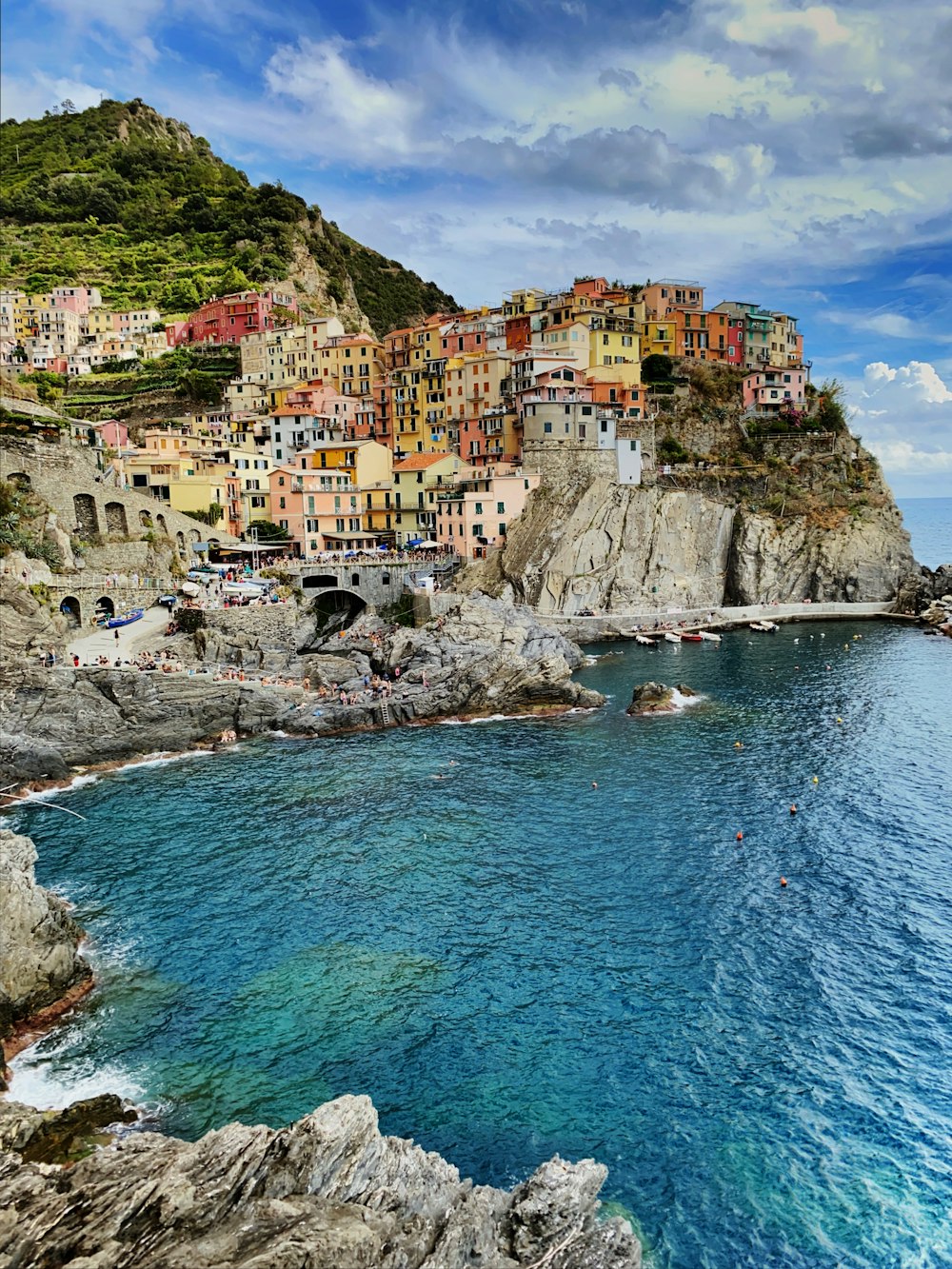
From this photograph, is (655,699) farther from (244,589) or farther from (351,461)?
(351,461)

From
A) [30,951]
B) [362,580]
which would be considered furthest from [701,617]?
[30,951]

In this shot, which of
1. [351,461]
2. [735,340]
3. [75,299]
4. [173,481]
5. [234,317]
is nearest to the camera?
[173,481]

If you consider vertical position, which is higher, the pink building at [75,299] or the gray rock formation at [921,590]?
the pink building at [75,299]

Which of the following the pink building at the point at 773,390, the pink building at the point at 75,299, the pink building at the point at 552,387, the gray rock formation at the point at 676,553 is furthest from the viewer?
the pink building at the point at 75,299

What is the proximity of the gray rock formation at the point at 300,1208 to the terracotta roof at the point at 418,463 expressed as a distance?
213 feet

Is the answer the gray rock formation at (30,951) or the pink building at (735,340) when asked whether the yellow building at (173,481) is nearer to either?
the gray rock formation at (30,951)

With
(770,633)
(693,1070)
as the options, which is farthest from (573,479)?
(693,1070)

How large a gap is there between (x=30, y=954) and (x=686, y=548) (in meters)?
64.1

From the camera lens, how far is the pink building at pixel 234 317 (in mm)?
105125

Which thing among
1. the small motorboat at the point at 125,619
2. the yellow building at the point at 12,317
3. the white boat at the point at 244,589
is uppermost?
the yellow building at the point at 12,317

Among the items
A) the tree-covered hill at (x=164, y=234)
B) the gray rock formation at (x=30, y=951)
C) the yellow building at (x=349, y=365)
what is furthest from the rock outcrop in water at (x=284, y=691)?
the tree-covered hill at (x=164, y=234)

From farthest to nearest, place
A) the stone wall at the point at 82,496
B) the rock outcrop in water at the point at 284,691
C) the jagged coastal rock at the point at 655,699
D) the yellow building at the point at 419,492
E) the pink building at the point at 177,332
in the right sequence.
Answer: the pink building at the point at 177,332
the yellow building at the point at 419,492
the stone wall at the point at 82,496
the jagged coastal rock at the point at 655,699
the rock outcrop in water at the point at 284,691

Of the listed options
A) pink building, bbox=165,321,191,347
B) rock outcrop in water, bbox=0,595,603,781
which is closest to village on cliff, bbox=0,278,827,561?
pink building, bbox=165,321,191,347

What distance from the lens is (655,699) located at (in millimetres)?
50531
